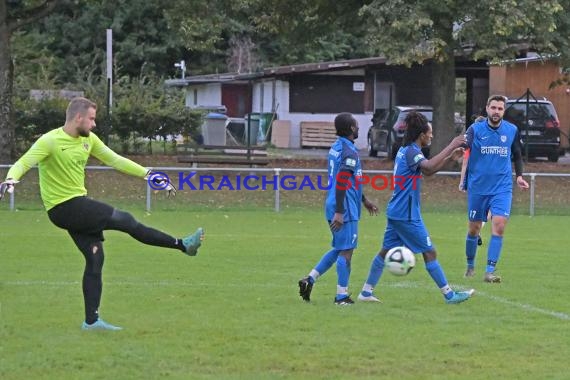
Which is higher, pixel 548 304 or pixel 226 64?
pixel 226 64

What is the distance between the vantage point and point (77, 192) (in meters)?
8.86

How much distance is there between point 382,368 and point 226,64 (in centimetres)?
5575

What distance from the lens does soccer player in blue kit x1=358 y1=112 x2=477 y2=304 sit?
10.2m

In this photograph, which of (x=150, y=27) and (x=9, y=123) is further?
(x=150, y=27)

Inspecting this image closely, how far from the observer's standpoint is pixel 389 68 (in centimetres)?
4369

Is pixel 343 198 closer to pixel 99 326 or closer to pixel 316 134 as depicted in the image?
pixel 99 326

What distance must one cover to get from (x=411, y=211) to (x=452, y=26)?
58.4 feet

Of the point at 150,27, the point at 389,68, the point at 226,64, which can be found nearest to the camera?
the point at 389,68

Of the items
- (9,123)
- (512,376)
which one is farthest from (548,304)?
(9,123)

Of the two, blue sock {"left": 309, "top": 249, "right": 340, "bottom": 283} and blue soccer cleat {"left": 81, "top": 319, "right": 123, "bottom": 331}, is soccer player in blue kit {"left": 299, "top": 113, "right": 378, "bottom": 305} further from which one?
blue soccer cleat {"left": 81, "top": 319, "right": 123, "bottom": 331}

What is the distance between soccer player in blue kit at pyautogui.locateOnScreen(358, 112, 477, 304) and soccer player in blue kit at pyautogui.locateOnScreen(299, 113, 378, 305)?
0.36 m

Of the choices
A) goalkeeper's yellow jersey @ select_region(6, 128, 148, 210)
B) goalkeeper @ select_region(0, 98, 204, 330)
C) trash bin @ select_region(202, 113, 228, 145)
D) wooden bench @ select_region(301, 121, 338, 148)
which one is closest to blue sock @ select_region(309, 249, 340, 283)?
goalkeeper @ select_region(0, 98, 204, 330)

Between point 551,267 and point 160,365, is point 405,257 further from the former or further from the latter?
point 551,267

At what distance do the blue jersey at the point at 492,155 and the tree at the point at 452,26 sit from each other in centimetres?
1360
